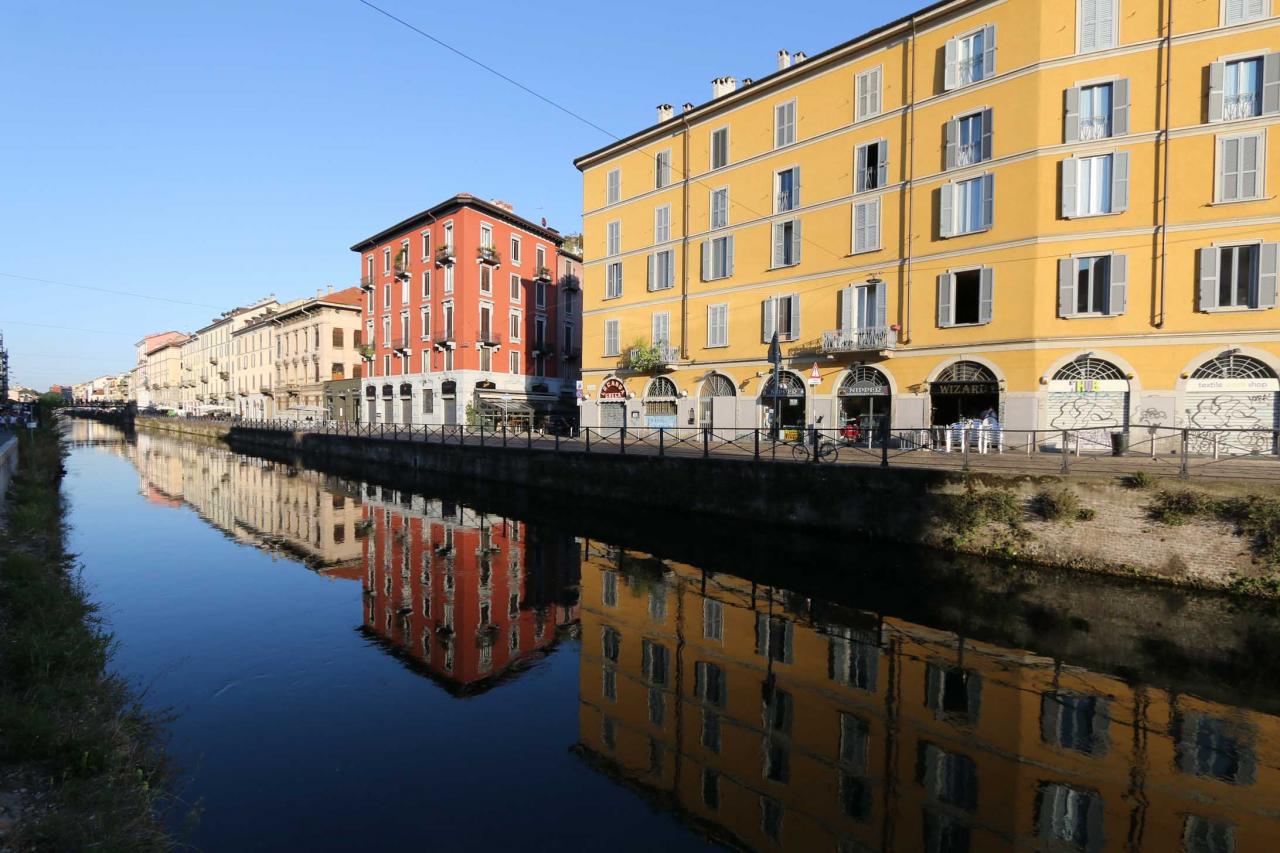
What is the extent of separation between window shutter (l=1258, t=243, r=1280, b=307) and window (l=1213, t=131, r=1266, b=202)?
1.57m

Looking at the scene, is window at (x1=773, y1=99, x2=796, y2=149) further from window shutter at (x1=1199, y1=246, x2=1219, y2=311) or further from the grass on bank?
the grass on bank

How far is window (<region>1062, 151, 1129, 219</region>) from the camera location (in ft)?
58.0

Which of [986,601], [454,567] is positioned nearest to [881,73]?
[986,601]

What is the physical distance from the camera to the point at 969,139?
1962cm

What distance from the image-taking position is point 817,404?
22844 millimetres

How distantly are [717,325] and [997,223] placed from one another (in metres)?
11.1

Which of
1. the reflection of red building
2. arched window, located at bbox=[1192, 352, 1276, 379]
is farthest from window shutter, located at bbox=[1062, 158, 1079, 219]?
the reflection of red building

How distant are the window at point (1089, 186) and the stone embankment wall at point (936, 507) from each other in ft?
40.5

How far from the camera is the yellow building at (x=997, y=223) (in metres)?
16.3

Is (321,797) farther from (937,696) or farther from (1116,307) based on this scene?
(1116,307)

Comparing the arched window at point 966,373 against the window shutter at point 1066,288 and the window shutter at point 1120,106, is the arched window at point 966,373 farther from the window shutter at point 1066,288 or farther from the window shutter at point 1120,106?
the window shutter at point 1120,106

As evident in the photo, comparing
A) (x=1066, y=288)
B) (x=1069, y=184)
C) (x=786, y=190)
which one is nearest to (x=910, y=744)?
(x=1066, y=288)

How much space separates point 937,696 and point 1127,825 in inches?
81.5

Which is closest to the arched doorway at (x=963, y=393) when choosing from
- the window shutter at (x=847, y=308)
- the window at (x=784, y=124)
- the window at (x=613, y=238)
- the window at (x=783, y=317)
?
the window shutter at (x=847, y=308)
